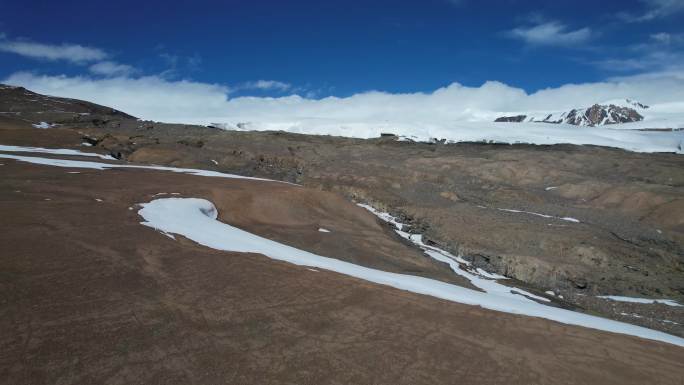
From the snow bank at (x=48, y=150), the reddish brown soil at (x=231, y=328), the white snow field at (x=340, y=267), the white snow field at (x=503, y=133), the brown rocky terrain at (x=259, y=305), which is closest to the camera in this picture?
the reddish brown soil at (x=231, y=328)

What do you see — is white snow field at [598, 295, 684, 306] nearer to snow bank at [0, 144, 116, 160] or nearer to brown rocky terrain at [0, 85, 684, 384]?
brown rocky terrain at [0, 85, 684, 384]

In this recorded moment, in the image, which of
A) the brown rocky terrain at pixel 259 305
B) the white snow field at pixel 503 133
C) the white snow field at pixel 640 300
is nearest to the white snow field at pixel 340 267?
the brown rocky terrain at pixel 259 305

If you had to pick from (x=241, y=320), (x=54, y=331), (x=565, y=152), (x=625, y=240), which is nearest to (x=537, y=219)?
(x=625, y=240)

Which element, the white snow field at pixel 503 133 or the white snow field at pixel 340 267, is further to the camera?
the white snow field at pixel 503 133

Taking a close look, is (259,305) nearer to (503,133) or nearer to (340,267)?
(340,267)

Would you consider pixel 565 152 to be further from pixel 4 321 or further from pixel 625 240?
pixel 4 321

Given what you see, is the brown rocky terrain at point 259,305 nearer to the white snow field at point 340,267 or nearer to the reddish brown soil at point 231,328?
the reddish brown soil at point 231,328

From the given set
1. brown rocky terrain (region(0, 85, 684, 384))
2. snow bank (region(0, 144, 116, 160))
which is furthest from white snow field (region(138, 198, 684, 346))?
snow bank (region(0, 144, 116, 160))

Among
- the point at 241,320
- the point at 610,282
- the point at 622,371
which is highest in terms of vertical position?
the point at 241,320
